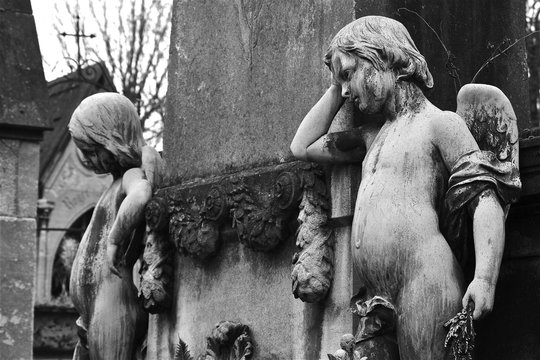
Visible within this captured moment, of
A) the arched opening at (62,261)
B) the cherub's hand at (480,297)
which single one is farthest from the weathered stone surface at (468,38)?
the arched opening at (62,261)

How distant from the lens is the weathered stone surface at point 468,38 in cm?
758

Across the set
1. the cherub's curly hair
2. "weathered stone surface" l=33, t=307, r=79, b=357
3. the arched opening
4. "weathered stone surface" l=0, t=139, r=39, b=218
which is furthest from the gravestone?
the arched opening

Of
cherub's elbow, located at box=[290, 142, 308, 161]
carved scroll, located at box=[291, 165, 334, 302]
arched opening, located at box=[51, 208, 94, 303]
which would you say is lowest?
carved scroll, located at box=[291, 165, 334, 302]

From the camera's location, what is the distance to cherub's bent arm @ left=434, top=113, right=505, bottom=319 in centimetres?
638

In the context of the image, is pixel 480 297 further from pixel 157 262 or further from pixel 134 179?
pixel 134 179

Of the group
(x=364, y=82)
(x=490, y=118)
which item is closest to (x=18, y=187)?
(x=364, y=82)

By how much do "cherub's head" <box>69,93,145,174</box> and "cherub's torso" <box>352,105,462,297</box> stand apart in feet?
7.40

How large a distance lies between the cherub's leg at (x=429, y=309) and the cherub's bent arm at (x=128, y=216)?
2.33m

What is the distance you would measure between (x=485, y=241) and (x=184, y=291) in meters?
2.51

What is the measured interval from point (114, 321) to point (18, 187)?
301 centimetres

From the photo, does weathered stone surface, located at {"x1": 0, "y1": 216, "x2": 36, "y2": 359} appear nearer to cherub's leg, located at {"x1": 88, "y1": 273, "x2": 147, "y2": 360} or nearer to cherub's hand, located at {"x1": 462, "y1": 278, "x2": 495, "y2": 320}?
cherub's leg, located at {"x1": 88, "y1": 273, "x2": 147, "y2": 360}

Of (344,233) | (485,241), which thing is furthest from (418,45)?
(485,241)

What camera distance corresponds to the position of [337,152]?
23.9 feet

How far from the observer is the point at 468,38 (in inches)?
306
